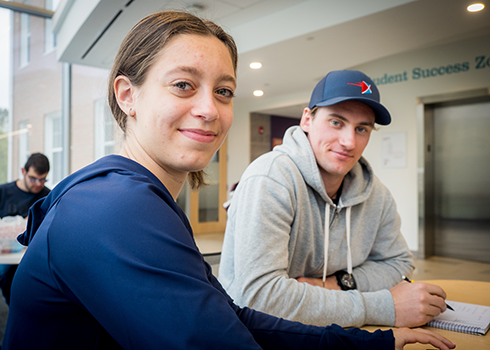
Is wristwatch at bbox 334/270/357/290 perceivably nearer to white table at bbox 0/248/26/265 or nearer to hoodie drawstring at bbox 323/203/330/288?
hoodie drawstring at bbox 323/203/330/288

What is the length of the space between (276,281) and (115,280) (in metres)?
0.64

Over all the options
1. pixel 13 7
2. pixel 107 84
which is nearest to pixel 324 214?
pixel 107 84

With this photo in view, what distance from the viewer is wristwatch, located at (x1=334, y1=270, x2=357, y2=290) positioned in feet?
4.00

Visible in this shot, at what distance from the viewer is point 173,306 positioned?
463 mm

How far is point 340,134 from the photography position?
1312 mm

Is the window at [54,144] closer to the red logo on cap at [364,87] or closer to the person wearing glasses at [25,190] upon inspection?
the person wearing glasses at [25,190]

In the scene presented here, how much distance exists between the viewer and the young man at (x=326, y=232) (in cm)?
102

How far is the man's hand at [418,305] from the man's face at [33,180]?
3.29 meters

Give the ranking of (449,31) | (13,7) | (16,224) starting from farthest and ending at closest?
(13,7) → (449,31) → (16,224)

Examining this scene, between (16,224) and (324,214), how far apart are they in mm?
2296

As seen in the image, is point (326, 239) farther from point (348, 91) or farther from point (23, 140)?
point (23, 140)

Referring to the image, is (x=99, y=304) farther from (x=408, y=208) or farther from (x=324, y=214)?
(x=408, y=208)

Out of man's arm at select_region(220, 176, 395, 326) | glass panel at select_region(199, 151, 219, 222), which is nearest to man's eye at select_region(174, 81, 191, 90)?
man's arm at select_region(220, 176, 395, 326)

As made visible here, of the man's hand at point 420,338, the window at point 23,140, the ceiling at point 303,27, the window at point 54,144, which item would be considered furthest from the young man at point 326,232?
the window at point 54,144
